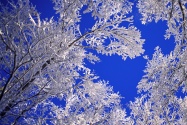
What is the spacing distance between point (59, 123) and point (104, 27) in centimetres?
272

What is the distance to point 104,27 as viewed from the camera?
5.12m

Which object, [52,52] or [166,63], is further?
[166,63]

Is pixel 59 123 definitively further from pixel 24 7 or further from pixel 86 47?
pixel 24 7

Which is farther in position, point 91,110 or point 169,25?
point 91,110

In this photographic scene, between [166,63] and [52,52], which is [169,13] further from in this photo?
[52,52]

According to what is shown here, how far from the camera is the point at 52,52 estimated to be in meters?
3.15

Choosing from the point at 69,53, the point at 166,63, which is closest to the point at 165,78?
the point at 166,63

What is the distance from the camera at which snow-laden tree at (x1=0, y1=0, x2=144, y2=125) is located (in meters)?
3.40

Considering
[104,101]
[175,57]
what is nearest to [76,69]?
[104,101]

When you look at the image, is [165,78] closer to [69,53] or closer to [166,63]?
[166,63]

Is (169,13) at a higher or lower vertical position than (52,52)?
higher

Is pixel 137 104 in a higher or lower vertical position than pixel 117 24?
higher

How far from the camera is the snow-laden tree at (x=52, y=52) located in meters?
3.40

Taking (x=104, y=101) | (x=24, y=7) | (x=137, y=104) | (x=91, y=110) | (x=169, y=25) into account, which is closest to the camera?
(x=24, y=7)
